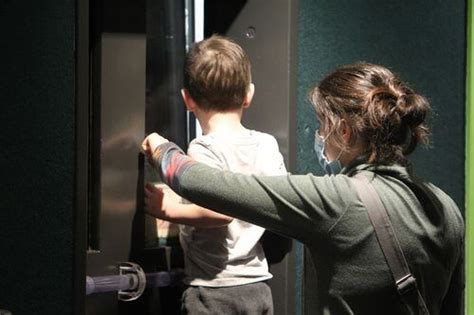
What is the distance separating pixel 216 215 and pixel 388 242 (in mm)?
392

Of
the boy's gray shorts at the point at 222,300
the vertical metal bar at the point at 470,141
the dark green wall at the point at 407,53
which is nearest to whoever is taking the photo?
the boy's gray shorts at the point at 222,300

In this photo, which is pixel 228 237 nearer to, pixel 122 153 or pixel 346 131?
pixel 122 153

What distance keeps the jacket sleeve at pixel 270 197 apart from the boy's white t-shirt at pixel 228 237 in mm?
295

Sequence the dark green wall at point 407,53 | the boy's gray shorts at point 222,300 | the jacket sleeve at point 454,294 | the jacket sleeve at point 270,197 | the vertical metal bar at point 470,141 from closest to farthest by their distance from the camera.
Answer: the jacket sleeve at point 270,197, the jacket sleeve at point 454,294, the boy's gray shorts at point 222,300, the dark green wall at point 407,53, the vertical metal bar at point 470,141

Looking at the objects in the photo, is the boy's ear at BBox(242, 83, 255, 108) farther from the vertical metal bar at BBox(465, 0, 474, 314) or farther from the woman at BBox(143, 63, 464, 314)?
the vertical metal bar at BBox(465, 0, 474, 314)

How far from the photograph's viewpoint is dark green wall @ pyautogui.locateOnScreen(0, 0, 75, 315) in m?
1.29

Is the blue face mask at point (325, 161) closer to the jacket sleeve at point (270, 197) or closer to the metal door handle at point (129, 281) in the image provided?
the jacket sleeve at point (270, 197)

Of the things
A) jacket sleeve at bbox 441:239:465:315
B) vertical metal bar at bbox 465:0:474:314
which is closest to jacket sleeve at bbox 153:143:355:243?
jacket sleeve at bbox 441:239:465:315

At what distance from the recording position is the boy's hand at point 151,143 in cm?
145

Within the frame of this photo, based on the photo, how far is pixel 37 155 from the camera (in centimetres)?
132

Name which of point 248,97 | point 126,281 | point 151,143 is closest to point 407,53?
point 248,97

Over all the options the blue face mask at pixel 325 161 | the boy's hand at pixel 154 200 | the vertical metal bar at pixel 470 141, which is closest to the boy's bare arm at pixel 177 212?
the boy's hand at pixel 154 200

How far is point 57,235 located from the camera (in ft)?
4.35

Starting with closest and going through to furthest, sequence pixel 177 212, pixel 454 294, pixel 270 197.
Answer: pixel 270 197
pixel 454 294
pixel 177 212
